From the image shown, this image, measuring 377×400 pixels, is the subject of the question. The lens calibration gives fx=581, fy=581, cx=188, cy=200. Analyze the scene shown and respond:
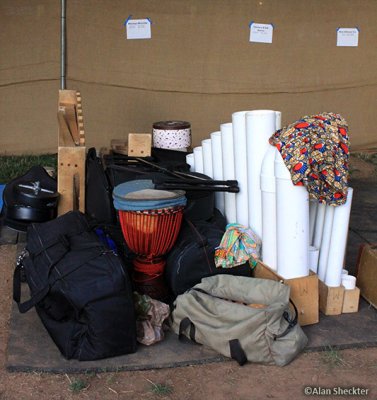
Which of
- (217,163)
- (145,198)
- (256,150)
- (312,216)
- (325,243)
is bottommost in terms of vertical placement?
(325,243)

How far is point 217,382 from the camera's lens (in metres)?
2.66

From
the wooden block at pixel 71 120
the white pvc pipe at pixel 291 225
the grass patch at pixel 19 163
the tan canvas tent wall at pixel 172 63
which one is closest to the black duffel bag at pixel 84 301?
the white pvc pipe at pixel 291 225

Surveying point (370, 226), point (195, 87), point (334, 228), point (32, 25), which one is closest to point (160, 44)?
point (195, 87)

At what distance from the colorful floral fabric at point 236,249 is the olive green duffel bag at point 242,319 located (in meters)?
0.14

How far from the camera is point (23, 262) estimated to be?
3100 mm

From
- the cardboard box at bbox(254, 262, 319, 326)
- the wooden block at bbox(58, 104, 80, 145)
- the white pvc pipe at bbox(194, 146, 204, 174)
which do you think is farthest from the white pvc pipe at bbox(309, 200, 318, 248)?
the wooden block at bbox(58, 104, 80, 145)

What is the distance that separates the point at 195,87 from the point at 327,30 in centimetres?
181

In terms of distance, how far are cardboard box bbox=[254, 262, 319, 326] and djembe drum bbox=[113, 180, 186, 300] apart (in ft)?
2.15

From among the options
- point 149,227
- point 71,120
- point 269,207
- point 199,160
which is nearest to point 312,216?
point 269,207

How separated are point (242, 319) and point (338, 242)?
79 cm

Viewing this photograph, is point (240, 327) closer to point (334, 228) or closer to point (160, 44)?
point (334, 228)

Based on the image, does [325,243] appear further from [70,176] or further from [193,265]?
[70,176]

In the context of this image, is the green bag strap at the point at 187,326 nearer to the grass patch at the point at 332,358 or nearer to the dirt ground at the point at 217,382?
the dirt ground at the point at 217,382

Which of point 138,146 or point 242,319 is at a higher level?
point 138,146
